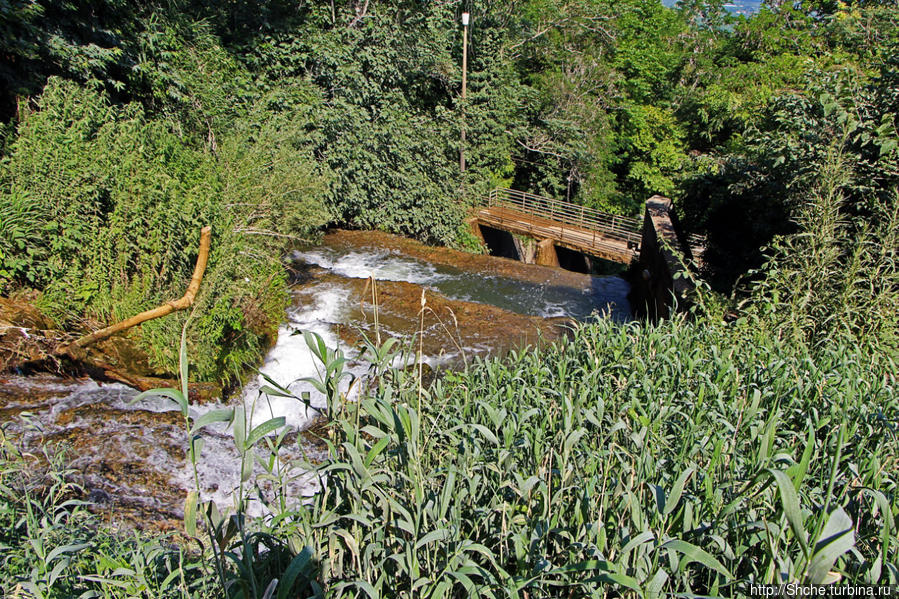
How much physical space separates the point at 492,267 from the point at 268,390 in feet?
36.1

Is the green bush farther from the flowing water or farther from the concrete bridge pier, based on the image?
the concrete bridge pier

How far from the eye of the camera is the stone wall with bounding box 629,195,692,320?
330 inches

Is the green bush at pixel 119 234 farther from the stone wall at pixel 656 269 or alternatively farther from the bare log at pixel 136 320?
the stone wall at pixel 656 269

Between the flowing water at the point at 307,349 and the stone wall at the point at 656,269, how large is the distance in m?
0.45

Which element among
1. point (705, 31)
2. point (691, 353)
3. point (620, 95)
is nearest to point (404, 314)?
point (691, 353)

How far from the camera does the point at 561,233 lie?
58.7ft

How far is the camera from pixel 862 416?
9.79ft

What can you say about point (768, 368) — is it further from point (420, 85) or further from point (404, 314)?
point (420, 85)

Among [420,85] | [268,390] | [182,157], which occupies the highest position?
[420,85]

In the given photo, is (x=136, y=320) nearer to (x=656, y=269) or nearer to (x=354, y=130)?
(x=656, y=269)

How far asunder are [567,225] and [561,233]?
1.10 metres

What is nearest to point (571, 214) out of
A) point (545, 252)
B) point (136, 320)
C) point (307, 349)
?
point (545, 252)

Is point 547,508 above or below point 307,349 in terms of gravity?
above

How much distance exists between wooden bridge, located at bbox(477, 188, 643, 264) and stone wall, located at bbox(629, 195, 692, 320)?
9.74 ft
